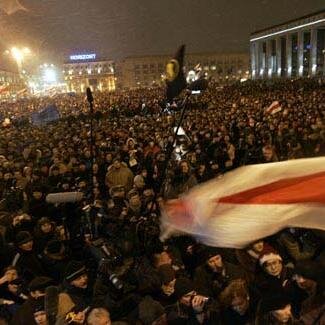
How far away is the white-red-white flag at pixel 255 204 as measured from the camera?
2992 mm

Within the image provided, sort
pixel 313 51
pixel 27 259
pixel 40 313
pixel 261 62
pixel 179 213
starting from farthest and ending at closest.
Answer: pixel 261 62 → pixel 313 51 → pixel 27 259 → pixel 40 313 → pixel 179 213

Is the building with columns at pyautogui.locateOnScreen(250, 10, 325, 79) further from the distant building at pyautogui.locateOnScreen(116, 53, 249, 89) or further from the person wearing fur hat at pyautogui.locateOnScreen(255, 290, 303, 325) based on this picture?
the person wearing fur hat at pyautogui.locateOnScreen(255, 290, 303, 325)

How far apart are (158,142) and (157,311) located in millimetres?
8442

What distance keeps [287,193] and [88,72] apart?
135 metres

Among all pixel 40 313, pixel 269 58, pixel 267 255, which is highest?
pixel 269 58

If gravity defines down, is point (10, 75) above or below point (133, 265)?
above

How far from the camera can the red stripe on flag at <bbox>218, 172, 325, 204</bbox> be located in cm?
299

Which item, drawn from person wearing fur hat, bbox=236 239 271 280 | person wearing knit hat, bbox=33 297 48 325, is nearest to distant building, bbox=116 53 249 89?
person wearing fur hat, bbox=236 239 271 280

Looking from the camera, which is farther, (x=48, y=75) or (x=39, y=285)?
(x=48, y=75)

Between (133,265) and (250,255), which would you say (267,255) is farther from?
(133,265)

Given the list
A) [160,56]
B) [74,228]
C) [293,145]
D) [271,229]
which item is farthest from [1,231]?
[160,56]

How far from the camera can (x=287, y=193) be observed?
3094mm

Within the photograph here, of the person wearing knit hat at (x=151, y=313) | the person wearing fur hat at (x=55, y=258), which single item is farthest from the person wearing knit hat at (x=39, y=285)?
the person wearing knit hat at (x=151, y=313)

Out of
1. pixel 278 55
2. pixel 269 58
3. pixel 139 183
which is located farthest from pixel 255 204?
pixel 269 58
